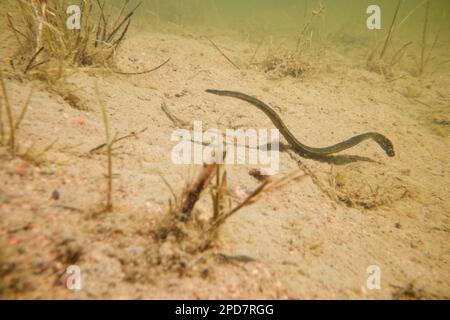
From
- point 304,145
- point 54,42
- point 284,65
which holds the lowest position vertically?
point 304,145

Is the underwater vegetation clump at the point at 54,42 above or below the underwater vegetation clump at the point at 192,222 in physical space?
above

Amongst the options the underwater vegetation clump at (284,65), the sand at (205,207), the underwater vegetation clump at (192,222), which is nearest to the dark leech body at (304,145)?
the sand at (205,207)

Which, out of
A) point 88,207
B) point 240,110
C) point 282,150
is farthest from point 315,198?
point 88,207

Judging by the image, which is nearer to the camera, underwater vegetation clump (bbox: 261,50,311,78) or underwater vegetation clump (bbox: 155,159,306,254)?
underwater vegetation clump (bbox: 155,159,306,254)

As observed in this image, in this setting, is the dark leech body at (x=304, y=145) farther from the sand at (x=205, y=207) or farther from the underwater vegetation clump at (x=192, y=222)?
the underwater vegetation clump at (x=192, y=222)

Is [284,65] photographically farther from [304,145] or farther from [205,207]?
[205,207]

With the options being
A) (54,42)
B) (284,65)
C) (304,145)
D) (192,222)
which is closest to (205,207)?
(192,222)

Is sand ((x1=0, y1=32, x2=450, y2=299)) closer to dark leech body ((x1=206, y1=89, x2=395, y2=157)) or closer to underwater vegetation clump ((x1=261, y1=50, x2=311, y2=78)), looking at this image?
dark leech body ((x1=206, y1=89, x2=395, y2=157))

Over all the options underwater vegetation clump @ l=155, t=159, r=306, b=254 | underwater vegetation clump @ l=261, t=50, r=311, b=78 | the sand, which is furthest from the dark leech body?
underwater vegetation clump @ l=261, t=50, r=311, b=78
